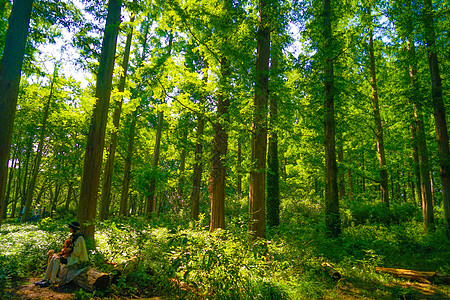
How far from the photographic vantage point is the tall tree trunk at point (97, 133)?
25.8ft

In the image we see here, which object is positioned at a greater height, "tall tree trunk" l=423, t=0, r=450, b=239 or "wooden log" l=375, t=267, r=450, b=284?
"tall tree trunk" l=423, t=0, r=450, b=239

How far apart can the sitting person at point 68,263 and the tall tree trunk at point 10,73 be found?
197 cm

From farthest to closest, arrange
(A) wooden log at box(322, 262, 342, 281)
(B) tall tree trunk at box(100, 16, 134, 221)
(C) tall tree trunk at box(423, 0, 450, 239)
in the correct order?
(B) tall tree trunk at box(100, 16, 134, 221), (C) tall tree trunk at box(423, 0, 450, 239), (A) wooden log at box(322, 262, 342, 281)

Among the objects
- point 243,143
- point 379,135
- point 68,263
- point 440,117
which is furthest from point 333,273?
point 379,135

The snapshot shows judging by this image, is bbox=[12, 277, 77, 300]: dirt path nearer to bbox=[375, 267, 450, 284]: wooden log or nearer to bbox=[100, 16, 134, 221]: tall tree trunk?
bbox=[100, 16, 134, 221]: tall tree trunk

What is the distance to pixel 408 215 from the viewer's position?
46.7 feet

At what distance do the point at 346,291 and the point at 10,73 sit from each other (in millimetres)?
9845

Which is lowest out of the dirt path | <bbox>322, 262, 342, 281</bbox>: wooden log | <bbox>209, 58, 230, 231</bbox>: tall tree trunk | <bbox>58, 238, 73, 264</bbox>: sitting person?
the dirt path

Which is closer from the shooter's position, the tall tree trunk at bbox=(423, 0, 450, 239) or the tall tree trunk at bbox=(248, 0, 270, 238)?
the tall tree trunk at bbox=(248, 0, 270, 238)

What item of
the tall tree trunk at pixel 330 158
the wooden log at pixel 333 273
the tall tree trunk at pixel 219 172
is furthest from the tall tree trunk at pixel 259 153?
the tall tree trunk at pixel 330 158

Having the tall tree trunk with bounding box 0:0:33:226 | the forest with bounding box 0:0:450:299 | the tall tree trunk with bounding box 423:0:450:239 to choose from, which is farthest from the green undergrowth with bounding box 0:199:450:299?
the tall tree trunk with bounding box 0:0:33:226

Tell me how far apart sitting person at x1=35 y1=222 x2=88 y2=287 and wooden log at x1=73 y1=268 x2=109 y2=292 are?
0.82ft

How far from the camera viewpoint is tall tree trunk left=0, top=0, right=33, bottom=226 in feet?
20.6

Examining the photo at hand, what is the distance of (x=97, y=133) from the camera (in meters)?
8.11
